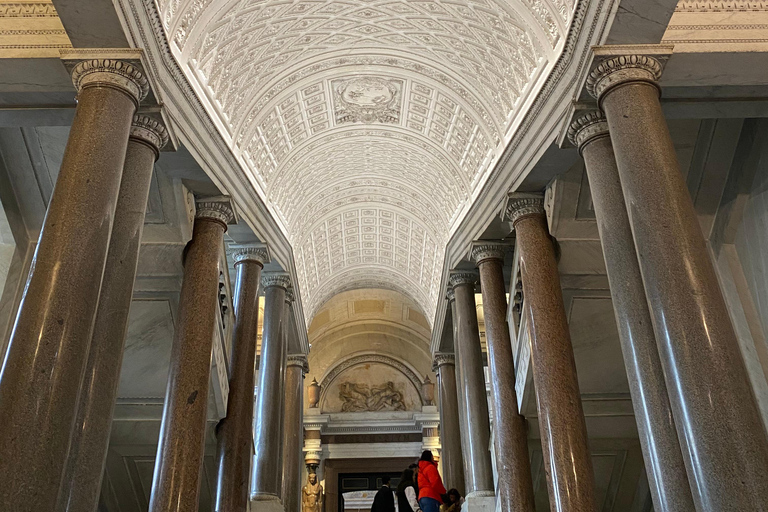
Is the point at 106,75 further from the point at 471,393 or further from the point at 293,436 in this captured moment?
the point at 293,436

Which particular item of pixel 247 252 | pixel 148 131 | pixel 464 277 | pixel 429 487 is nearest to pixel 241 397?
pixel 247 252

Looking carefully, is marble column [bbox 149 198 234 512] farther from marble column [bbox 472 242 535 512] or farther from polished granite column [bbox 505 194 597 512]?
marble column [bbox 472 242 535 512]

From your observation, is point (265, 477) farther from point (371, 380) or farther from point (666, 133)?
point (371, 380)

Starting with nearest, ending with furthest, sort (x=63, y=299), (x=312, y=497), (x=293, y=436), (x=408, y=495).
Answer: (x=63, y=299)
(x=408, y=495)
(x=293, y=436)
(x=312, y=497)

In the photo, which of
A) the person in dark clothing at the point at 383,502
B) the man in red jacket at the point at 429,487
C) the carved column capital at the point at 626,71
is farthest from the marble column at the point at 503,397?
the carved column capital at the point at 626,71

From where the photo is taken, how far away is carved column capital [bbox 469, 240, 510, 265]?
10.7 m

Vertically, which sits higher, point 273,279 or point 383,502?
point 273,279

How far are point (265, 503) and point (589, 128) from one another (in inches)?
305

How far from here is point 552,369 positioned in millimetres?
7840

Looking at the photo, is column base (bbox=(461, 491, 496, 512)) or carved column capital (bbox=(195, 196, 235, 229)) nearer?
carved column capital (bbox=(195, 196, 235, 229))

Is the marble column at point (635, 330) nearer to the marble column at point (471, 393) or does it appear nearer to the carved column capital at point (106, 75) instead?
the carved column capital at point (106, 75)

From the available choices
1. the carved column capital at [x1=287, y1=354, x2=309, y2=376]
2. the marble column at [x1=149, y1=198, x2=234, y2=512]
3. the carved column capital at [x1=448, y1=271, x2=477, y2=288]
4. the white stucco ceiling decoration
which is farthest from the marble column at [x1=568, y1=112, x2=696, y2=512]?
the carved column capital at [x1=287, y1=354, x2=309, y2=376]

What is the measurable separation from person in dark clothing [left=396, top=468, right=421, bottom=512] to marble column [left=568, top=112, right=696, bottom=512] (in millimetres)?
4150

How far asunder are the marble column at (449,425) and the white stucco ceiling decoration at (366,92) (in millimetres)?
2377
